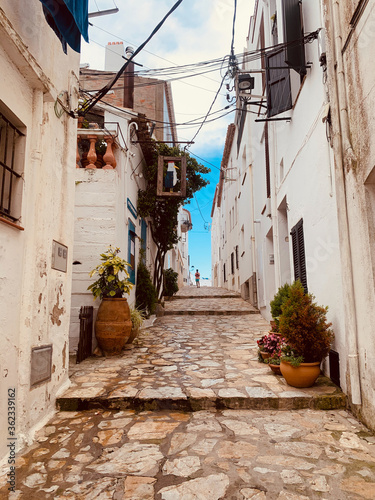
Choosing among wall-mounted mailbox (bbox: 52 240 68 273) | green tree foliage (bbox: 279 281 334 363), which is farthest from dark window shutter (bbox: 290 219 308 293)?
wall-mounted mailbox (bbox: 52 240 68 273)

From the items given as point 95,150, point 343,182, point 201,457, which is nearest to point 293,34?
point 343,182

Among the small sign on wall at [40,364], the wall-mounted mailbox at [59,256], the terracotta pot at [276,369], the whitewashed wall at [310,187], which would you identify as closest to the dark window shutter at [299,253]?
the whitewashed wall at [310,187]

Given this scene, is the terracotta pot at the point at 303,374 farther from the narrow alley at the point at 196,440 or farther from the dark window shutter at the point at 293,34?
the dark window shutter at the point at 293,34

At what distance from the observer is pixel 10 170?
336 centimetres

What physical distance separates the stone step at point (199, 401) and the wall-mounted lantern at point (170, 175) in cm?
702

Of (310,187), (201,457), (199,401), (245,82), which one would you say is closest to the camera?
(201,457)

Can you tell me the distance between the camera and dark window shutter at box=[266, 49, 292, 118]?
21.2ft

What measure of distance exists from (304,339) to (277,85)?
5.13m

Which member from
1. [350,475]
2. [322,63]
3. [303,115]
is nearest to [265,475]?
[350,475]

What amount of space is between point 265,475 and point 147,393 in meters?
1.95

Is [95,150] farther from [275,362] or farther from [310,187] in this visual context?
[275,362]

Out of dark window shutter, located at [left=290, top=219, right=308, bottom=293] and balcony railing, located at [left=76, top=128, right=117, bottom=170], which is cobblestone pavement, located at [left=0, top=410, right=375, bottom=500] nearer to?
dark window shutter, located at [left=290, top=219, right=308, bottom=293]

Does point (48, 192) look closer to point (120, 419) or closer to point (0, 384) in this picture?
point (0, 384)

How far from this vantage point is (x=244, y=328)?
9.23 meters
